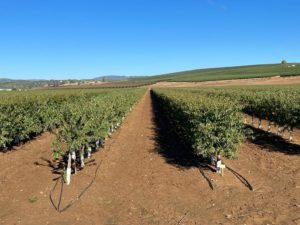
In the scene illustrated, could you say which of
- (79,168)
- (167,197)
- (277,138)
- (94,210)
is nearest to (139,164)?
(79,168)

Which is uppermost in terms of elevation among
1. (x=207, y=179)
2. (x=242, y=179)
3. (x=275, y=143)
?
(x=207, y=179)

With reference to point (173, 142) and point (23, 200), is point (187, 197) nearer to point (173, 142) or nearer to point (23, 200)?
point (23, 200)

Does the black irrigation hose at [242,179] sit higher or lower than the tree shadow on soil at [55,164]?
lower

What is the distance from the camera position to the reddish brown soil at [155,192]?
11.6 metres

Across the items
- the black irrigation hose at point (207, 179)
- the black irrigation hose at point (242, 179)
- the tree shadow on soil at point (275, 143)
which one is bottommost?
the tree shadow on soil at point (275, 143)

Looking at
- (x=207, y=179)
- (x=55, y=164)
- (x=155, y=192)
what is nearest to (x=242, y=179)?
(x=207, y=179)

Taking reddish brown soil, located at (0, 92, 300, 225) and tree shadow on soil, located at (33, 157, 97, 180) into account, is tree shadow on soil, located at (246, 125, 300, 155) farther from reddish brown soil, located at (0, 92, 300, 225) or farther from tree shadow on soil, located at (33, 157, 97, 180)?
tree shadow on soil, located at (33, 157, 97, 180)

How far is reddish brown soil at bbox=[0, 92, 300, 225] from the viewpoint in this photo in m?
11.6

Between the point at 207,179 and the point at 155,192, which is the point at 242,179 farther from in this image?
the point at 155,192

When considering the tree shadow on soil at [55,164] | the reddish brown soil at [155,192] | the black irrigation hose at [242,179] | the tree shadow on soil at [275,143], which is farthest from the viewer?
the tree shadow on soil at [275,143]

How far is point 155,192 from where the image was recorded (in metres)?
14.0

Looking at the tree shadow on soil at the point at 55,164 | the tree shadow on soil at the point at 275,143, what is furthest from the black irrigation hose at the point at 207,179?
the tree shadow on soil at the point at 55,164

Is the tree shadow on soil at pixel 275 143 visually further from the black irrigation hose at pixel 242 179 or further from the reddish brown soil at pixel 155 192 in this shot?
the black irrigation hose at pixel 242 179

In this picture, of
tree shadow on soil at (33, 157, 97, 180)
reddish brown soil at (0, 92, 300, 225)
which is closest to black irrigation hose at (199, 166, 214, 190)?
reddish brown soil at (0, 92, 300, 225)
